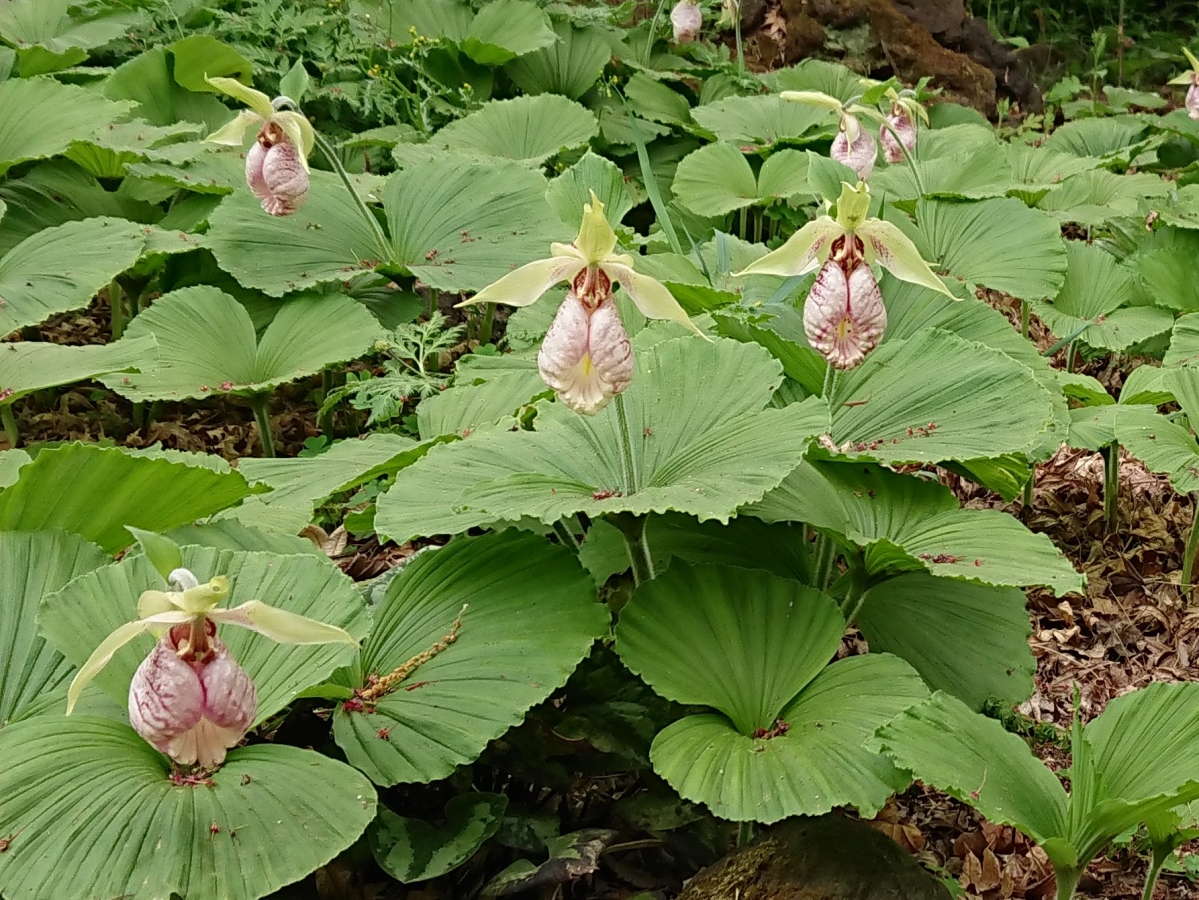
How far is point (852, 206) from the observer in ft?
5.04

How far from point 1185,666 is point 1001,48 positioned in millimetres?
4468

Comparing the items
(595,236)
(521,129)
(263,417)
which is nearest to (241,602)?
(595,236)

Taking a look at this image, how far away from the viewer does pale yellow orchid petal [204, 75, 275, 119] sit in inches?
84.2

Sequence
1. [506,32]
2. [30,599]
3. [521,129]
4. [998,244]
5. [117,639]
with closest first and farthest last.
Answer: [117,639] < [30,599] < [998,244] < [521,129] < [506,32]

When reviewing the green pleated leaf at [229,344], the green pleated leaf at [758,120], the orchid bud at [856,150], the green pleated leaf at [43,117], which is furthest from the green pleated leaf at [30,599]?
the green pleated leaf at [758,120]

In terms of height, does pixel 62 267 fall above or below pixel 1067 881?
above

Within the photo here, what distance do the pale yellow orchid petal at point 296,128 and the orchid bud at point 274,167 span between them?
1 cm

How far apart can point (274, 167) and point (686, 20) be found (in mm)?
2573

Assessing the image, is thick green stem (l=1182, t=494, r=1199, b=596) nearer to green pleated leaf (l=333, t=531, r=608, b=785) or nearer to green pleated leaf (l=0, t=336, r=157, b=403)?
green pleated leaf (l=333, t=531, r=608, b=785)

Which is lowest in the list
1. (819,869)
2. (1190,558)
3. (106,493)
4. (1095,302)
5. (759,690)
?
(1190,558)

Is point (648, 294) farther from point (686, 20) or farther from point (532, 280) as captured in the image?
point (686, 20)

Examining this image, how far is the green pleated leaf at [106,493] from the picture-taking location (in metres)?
1.41

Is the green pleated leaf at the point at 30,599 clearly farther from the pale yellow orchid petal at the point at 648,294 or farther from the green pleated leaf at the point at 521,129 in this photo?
the green pleated leaf at the point at 521,129

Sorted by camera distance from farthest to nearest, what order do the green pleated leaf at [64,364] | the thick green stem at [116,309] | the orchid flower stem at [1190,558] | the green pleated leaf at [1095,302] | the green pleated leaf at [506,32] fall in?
the green pleated leaf at [506,32]
the thick green stem at [116,309]
the green pleated leaf at [1095,302]
the orchid flower stem at [1190,558]
the green pleated leaf at [64,364]
